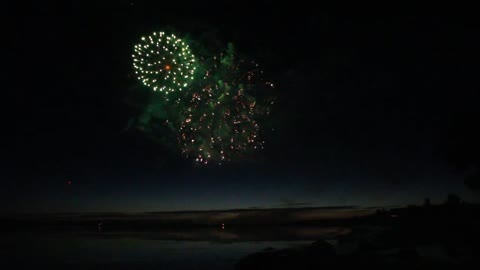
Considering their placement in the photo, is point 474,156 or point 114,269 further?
point 114,269

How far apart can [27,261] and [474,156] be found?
40.3 meters

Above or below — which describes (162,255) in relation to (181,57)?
below

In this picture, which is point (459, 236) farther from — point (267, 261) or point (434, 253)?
point (267, 261)

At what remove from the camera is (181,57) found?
1772 centimetres

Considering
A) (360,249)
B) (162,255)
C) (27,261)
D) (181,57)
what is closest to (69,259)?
(27,261)

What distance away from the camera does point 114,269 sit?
36594 mm

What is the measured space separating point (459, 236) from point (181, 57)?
74.2 ft

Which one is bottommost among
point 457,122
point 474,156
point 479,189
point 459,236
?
point 459,236

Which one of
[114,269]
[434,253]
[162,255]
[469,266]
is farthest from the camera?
[162,255]

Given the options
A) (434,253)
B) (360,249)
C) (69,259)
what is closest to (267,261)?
(360,249)

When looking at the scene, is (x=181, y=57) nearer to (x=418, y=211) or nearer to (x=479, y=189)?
(x=479, y=189)

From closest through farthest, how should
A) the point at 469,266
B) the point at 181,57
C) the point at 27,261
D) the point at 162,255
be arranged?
the point at 181,57, the point at 469,266, the point at 27,261, the point at 162,255

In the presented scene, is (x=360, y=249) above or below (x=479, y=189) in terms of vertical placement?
below

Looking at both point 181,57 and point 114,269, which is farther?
point 114,269
